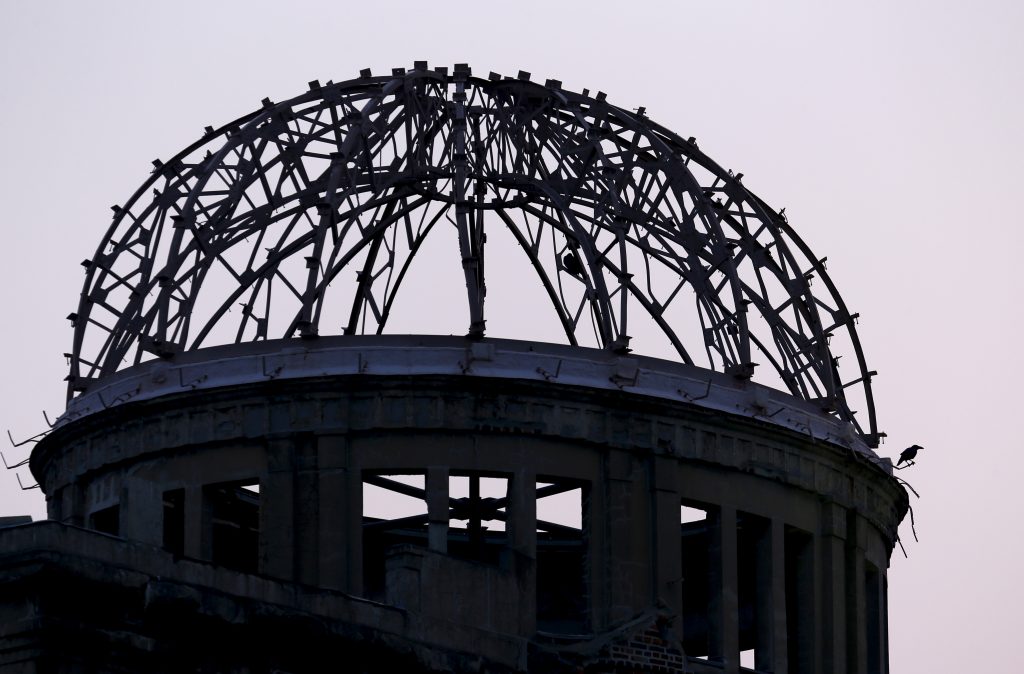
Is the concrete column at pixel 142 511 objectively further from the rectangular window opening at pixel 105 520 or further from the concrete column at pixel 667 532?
the concrete column at pixel 667 532

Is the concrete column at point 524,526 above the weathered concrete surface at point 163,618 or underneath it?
above

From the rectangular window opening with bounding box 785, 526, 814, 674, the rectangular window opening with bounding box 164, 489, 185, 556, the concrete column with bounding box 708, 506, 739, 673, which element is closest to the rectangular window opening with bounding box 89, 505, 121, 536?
the rectangular window opening with bounding box 164, 489, 185, 556

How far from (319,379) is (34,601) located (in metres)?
14.4

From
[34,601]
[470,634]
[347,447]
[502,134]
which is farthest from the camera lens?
[502,134]

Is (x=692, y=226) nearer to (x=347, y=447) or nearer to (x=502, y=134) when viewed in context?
(x=502, y=134)

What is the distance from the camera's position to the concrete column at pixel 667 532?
66.8 meters

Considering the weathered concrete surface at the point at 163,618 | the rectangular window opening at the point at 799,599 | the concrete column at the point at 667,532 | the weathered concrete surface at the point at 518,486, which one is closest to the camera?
the weathered concrete surface at the point at 163,618

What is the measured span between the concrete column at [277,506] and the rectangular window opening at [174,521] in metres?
1.98

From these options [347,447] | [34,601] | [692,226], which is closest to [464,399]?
[347,447]

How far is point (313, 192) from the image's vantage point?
2717 inches

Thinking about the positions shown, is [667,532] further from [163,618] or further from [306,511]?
[163,618]

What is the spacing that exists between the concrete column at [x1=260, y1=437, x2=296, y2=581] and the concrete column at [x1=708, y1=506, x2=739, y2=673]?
8730 mm

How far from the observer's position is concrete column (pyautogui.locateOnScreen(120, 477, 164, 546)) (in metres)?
66.1

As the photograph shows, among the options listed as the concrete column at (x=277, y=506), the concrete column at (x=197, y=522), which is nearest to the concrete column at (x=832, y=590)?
the concrete column at (x=277, y=506)
